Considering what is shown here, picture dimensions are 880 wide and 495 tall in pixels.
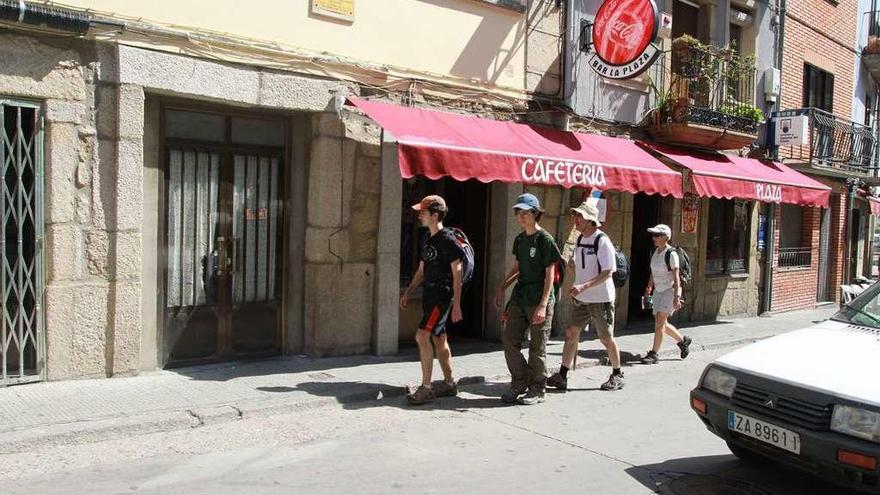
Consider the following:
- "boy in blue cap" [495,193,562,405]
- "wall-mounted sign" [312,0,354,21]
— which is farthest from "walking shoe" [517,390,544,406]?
"wall-mounted sign" [312,0,354,21]

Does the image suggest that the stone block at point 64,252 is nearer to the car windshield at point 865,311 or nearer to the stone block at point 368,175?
the stone block at point 368,175

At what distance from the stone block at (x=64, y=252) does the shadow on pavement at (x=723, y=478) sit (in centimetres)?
495

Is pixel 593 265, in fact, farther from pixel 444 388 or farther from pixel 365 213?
pixel 365 213

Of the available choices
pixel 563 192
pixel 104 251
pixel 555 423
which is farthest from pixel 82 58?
pixel 563 192

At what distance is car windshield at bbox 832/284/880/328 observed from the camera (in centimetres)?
507

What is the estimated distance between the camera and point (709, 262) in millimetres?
13398

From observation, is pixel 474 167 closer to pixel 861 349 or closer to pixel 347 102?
pixel 347 102

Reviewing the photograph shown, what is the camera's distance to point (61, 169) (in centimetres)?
626

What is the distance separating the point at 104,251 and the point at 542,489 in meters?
4.46

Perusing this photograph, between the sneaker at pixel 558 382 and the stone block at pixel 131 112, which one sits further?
the sneaker at pixel 558 382

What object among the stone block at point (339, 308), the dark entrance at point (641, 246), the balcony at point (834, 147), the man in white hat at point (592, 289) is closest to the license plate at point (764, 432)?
the man in white hat at point (592, 289)

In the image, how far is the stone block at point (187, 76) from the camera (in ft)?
21.4

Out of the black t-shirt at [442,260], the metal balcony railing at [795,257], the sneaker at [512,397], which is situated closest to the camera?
the black t-shirt at [442,260]

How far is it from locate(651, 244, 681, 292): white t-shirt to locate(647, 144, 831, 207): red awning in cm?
205
